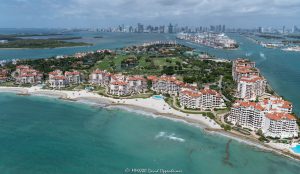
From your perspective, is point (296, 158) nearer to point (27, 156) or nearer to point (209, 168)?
point (209, 168)

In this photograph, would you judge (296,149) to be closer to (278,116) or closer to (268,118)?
Result: (278,116)

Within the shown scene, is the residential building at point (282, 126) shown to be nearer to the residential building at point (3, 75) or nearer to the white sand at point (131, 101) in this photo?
the white sand at point (131, 101)

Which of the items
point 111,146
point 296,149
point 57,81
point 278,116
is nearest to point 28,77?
point 57,81

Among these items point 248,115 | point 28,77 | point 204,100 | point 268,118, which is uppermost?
point 28,77

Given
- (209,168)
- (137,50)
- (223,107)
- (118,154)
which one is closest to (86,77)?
(223,107)

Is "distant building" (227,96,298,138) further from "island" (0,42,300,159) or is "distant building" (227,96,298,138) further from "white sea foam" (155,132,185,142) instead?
"white sea foam" (155,132,185,142)

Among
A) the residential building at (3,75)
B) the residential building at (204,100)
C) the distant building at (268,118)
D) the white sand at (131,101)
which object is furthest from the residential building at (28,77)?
the distant building at (268,118)
